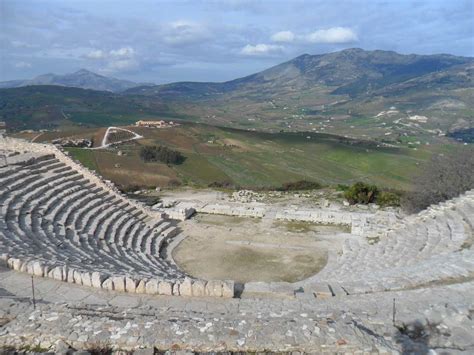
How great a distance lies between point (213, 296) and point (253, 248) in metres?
10.2

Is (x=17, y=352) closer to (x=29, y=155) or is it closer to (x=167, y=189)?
(x=29, y=155)

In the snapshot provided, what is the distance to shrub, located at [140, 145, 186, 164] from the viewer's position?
186ft

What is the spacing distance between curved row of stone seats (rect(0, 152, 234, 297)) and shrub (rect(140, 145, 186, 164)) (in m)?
32.4

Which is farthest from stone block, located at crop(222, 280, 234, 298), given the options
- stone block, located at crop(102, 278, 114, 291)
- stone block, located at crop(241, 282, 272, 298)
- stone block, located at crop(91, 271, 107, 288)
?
→ stone block, located at crop(91, 271, 107, 288)

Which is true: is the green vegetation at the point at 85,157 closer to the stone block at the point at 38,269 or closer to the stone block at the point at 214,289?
the stone block at the point at 38,269

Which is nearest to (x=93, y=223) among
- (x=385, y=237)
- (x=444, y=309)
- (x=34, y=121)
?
(x=385, y=237)

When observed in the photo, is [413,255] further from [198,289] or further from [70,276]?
[70,276]

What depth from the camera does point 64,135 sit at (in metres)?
73.6

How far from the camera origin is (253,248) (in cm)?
2031

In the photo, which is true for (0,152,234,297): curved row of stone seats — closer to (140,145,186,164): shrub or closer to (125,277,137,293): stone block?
(125,277,137,293): stone block

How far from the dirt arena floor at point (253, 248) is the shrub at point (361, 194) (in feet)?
17.9

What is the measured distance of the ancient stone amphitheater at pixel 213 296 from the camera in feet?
23.4

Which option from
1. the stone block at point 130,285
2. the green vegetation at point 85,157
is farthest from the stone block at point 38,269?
the green vegetation at point 85,157

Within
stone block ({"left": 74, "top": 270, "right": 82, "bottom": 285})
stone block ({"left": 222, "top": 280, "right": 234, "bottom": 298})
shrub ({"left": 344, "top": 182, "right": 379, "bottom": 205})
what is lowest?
shrub ({"left": 344, "top": 182, "right": 379, "bottom": 205})
